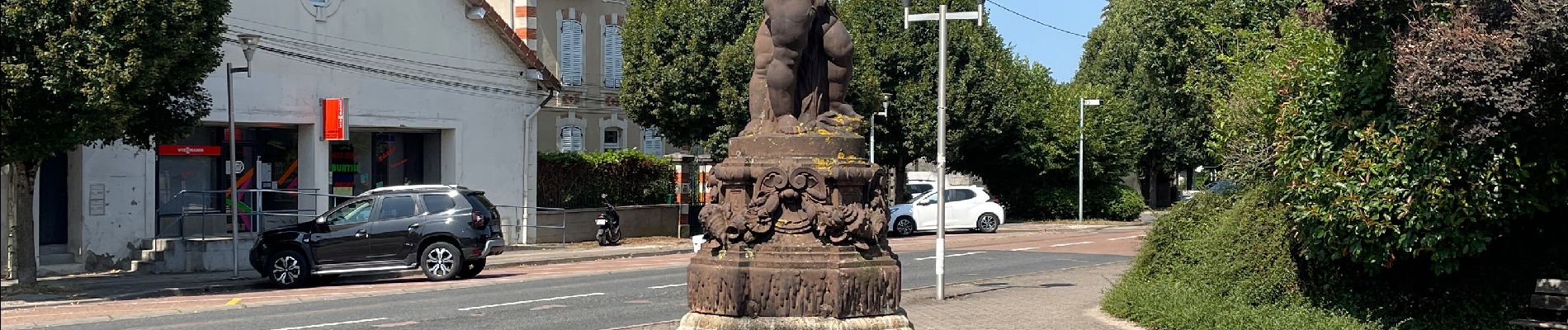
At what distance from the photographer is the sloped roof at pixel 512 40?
30.0 metres

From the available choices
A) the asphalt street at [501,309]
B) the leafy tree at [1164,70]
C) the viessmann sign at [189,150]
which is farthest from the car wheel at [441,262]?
the leafy tree at [1164,70]

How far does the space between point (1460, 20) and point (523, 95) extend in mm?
24088

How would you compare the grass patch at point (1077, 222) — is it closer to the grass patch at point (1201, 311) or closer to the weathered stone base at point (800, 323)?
the grass patch at point (1201, 311)

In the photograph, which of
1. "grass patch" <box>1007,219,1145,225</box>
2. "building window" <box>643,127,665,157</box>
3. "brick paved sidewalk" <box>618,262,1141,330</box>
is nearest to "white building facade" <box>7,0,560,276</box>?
"building window" <box>643,127,665,157</box>

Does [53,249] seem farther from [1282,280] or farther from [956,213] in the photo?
[956,213]

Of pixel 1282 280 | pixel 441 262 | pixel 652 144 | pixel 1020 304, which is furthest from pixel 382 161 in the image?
pixel 1282 280

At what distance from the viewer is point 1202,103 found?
42.7 m

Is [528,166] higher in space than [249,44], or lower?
lower

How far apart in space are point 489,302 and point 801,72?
764 centimetres

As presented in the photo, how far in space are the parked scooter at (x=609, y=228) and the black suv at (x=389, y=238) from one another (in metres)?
10.3

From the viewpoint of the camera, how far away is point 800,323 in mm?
9625

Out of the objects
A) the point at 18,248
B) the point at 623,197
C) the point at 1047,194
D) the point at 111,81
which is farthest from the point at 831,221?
the point at 1047,194

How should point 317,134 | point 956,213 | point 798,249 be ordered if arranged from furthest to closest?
point 956,213, point 317,134, point 798,249

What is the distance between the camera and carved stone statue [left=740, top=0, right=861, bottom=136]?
33.3ft
